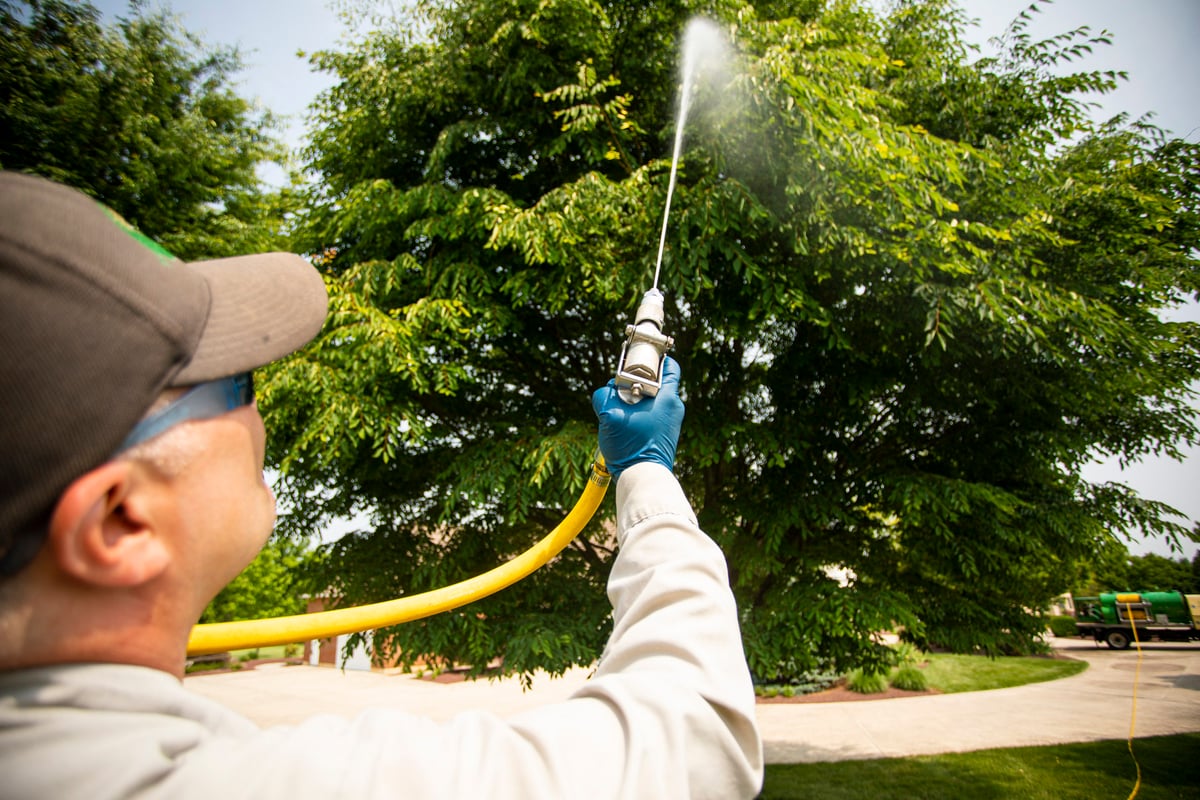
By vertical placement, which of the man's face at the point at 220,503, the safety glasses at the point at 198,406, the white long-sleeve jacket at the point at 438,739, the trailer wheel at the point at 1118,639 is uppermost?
the safety glasses at the point at 198,406

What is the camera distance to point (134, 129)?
21.4ft

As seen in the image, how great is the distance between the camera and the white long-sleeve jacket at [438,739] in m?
0.57

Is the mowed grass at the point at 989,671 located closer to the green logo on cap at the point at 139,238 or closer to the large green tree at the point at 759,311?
the large green tree at the point at 759,311

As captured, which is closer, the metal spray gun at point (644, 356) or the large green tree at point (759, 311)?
the metal spray gun at point (644, 356)

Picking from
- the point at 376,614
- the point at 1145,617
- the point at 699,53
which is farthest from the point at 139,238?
the point at 1145,617

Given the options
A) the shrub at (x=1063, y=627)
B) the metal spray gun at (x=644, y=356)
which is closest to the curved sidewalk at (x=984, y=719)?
the metal spray gun at (x=644, y=356)

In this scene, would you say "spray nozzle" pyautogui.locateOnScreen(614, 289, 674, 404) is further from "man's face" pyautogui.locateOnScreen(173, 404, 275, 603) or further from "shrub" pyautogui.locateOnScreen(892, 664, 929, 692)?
"shrub" pyautogui.locateOnScreen(892, 664, 929, 692)

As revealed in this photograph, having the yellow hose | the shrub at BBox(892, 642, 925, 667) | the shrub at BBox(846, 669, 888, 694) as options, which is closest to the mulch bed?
the shrub at BBox(846, 669, 888, 694)

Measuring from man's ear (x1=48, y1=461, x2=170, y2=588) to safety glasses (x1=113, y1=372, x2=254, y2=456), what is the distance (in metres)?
0.04

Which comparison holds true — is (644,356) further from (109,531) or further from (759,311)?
(759,311)

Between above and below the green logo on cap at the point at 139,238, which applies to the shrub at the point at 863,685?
below

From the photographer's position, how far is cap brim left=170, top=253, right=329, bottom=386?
0.78 m

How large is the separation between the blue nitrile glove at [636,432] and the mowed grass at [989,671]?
17.3 meters

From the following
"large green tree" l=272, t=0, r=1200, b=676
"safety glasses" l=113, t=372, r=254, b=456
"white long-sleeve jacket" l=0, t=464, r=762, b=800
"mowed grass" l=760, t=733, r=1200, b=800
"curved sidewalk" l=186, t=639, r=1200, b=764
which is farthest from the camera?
"curved sidewalk" l=186, t=639, r=1200, b=764
